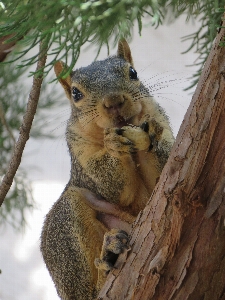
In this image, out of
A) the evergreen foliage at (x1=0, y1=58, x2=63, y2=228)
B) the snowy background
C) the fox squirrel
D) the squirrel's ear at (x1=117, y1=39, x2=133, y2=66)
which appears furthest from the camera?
the snowy background

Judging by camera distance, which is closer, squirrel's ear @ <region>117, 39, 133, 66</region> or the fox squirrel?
the fox squirrel

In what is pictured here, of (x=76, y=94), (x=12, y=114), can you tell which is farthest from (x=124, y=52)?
(x=12, y=114)

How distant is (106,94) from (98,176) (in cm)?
20

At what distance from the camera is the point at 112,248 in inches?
41.8

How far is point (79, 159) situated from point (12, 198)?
2.23 ft

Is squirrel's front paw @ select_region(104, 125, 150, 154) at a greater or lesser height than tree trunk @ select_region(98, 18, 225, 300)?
greater

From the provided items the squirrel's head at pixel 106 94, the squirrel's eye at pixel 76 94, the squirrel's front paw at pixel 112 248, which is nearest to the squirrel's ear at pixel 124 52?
the squirrel's head at pixel 106 94

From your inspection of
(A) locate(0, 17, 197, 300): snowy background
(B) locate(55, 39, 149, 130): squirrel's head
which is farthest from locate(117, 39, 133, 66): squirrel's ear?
A: (A) locate(0, 17, 197, 300): snowy background

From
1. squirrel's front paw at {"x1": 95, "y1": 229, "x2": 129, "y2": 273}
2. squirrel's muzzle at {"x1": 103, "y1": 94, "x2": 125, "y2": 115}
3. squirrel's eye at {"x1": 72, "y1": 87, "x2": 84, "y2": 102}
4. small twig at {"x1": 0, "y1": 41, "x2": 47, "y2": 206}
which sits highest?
squirrel's eye at {"x1": 72, "y1": 87, "x2": 84, "y2": 102}

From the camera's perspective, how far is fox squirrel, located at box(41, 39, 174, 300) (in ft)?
4.09

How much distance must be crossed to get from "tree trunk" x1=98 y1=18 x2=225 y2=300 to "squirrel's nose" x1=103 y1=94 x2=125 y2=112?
0.93 feet

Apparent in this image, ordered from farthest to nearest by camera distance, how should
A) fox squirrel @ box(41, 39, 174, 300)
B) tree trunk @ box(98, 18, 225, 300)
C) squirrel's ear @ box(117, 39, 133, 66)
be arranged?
squirrel's ear @ box(117, 39, 133, 66)
fox squirrel @ box(41, 39, 174, 300)
tree trunk @ box(98, 18, 225, 300)

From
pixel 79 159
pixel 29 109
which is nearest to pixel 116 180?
pixel 79 159

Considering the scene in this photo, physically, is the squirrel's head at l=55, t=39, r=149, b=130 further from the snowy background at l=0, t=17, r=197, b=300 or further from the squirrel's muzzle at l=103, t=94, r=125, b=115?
the snowy background at l=0, t=17, r=197, b=300
